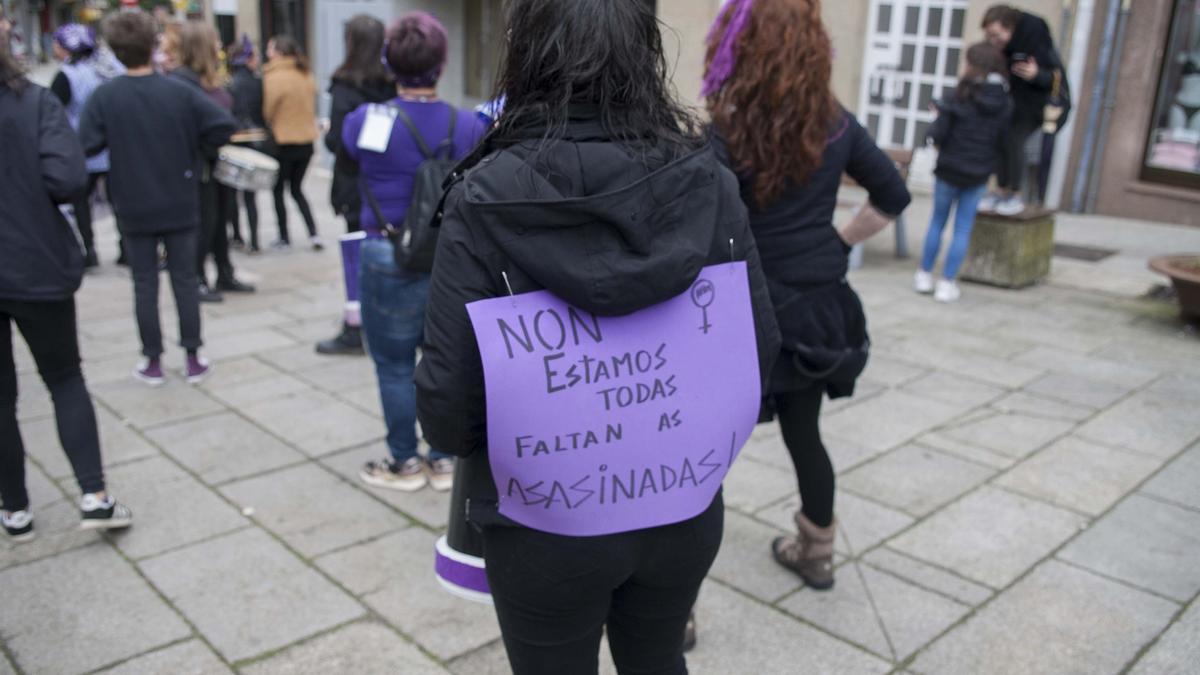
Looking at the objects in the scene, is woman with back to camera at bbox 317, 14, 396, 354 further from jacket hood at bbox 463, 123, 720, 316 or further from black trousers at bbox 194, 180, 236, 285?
jacket hood at bbox 463, 123, 720, 316

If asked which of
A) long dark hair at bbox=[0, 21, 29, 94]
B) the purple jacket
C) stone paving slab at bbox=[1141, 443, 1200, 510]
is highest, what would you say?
long dark hair at bbox=[0, 21, 29, 94]

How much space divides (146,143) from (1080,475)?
4450mm

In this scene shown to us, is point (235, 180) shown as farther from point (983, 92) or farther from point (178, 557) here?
point (983, 92)

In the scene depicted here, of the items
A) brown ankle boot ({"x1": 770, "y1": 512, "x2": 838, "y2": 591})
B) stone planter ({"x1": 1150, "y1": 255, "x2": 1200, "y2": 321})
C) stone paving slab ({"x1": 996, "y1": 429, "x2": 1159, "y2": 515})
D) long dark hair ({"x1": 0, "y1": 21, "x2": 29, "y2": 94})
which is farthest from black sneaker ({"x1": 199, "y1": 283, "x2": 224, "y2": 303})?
stone planter ({"x1": 1150, "y1": 255, "x2": 1200, "y2": 321})

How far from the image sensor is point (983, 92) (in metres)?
A: 6.70

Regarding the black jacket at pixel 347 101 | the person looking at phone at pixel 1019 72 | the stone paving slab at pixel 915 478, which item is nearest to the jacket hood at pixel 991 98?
the person looking at phone at pixel 1019 72

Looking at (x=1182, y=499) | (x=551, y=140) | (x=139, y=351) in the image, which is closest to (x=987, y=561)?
(x=1182, y=499)

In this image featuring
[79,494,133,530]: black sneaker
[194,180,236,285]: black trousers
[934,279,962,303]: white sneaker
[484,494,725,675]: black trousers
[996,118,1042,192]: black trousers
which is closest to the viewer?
[484,494,725,675]: black trousers

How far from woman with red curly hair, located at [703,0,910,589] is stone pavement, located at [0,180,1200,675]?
1.86ft

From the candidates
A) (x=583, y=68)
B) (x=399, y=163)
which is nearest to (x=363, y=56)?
(x=399, y=163)

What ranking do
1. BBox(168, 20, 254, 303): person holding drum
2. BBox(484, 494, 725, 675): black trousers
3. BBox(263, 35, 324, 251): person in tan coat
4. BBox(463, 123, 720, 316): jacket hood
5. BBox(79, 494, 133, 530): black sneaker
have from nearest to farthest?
BBox(463, 123, 720, 316): jacket hood → BBox(484, 494, 725, 675): black trousers → BBox(79, 494, 133, 530): black sneaker → BBox(168, 20, 254, 303): person holding drum → BBox(263, 35, 324, 251): person in tan coat

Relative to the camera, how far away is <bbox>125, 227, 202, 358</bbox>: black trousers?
16.7ft

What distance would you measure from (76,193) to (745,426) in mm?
2464

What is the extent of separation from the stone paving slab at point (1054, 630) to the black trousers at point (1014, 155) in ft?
14.8
